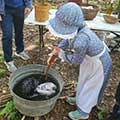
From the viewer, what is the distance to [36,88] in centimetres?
350

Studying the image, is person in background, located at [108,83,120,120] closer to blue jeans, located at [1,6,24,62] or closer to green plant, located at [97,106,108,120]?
green plant, located at [97,106,108,120]

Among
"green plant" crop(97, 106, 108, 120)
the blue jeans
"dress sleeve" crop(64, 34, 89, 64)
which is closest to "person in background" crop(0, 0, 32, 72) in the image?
the blue jeans

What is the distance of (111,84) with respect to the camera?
4.47 m

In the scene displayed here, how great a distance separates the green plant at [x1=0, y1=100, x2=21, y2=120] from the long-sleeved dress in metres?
0.78

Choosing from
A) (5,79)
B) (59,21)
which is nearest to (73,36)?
(59,21)

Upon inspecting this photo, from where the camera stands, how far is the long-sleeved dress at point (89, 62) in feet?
10.1

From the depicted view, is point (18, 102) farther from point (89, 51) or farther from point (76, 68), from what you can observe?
point (76, 68)

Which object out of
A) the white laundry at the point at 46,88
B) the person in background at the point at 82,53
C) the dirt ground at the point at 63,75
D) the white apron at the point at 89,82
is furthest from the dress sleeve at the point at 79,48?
the dirt ground at the point at 63,75

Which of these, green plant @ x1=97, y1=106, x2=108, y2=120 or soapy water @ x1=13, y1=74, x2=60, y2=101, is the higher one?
soapy water @ x1=13, y1=74, x2=60, y2=101

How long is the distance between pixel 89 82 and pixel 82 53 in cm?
46

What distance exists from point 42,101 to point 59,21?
2.94 feet

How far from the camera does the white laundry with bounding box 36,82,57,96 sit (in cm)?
345

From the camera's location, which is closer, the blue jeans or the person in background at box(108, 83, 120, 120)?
the person in background at box(108, 83, 120, 120)

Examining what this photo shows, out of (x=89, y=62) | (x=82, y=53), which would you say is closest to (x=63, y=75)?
(x=89, y=62)
